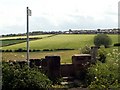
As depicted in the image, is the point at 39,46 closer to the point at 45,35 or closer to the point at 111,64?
the point at 45,35

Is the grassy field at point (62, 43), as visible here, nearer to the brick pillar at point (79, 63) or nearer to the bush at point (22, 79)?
the brick pillar at point (79, 63)

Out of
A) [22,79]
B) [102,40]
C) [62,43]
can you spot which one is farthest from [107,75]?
[62,43]

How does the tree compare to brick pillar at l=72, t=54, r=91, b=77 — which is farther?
the tree

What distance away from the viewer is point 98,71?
14.5 meters

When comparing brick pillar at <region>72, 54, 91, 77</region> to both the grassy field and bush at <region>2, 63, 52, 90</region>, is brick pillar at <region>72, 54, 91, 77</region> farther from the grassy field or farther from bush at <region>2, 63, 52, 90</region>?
the grassy field

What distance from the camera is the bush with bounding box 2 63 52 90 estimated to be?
533 inches

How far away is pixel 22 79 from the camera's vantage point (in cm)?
1369

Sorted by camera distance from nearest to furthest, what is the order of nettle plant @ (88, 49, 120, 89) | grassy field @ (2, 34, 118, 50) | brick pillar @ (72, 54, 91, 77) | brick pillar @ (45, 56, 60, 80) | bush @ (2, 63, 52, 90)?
nettle plant @ (88, 49, 120, 89) < bush @ (2, 63, 52, 90) < brick pillar @ (45, 56, 60, 80) < brick pillar @ (72, 54, 91, 77) < grassy field @ (2, 34, 118, 50)

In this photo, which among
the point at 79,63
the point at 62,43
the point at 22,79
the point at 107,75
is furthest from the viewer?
the point at 62,43

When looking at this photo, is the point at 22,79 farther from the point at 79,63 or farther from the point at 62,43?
the point at 62,43

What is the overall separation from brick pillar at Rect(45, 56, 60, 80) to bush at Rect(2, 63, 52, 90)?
272 centimetres

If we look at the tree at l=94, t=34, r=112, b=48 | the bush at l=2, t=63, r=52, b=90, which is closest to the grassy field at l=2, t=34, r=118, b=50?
the tree at l=94, t=34, r=112, b=48

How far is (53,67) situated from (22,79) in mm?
3558

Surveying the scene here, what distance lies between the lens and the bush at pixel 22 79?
13.5 m
